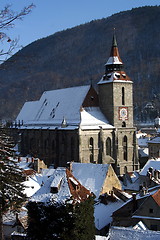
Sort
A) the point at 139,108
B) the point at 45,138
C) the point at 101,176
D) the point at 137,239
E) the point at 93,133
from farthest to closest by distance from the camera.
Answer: the point at 139,108
the point at 45,138
the point at 93,133
the point at 101,176
the point at 137,239

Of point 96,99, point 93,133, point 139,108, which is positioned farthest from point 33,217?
point 139,108

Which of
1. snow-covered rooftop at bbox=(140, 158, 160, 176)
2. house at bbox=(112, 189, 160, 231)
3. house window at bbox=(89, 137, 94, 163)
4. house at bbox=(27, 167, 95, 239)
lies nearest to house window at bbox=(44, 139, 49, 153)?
house window at bbox=(89, 137, 94, 163)

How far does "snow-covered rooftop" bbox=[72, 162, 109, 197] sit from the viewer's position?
134ft

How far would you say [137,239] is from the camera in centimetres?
2411

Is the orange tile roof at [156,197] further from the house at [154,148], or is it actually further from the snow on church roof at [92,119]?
the house at [154,148]

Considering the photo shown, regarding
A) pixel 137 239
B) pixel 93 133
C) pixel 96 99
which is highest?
pixel 96 99

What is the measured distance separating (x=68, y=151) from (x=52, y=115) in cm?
1095

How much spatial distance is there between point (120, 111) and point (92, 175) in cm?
2369

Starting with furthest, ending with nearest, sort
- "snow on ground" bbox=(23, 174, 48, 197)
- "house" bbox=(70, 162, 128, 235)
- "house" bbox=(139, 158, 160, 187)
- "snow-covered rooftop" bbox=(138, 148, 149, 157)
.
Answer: "snow-covered rooftop" bbox=(138, 148, 149, 157), "house" bbox=(139, 158, 160, 187), "snow on ground" bbox=(23, 174, 48, 197), "house" bbox=(70, 162, 128, 235)

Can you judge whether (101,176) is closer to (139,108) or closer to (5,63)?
(5,63)

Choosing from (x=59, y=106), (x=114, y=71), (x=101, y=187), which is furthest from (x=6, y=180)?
(x=59, y=106)

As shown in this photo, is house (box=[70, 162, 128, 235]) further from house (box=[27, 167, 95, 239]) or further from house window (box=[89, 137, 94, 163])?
house window (box=[89, 137, 94, 163])

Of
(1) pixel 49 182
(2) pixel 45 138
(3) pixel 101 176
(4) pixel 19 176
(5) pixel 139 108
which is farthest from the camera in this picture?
(5) pixel 139 108

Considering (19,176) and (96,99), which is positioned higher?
(96,99)
